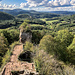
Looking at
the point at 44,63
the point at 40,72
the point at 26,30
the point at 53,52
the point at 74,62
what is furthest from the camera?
the point at 26,30

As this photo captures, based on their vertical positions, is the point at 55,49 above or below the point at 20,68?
above

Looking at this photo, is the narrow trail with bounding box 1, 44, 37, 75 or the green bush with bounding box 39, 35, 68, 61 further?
the green bush with bounding box 39, 35, 68, 61

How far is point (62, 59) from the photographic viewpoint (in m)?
23.2

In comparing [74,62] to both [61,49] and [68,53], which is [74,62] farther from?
[61,49]

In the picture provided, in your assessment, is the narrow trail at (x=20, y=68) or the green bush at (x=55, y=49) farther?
the green bush at (x=55, y=49)

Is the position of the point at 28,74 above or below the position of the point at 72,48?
above

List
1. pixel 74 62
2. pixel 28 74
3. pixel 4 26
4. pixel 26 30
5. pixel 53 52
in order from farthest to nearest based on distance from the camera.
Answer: pixel 4 26 → pixel 26 30 → pixel 74 62 → pixel 53 52 → pixel 28 74

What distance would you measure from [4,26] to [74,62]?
A: 461 feet

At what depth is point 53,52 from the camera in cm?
2186

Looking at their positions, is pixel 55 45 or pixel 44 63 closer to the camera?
pixel 44 63

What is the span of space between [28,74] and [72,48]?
19.5 m

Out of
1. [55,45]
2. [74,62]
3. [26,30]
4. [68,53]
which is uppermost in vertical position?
[26,30]

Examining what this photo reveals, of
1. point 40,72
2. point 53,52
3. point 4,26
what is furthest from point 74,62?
point 4,26

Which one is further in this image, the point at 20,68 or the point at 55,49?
the point at 55,49
